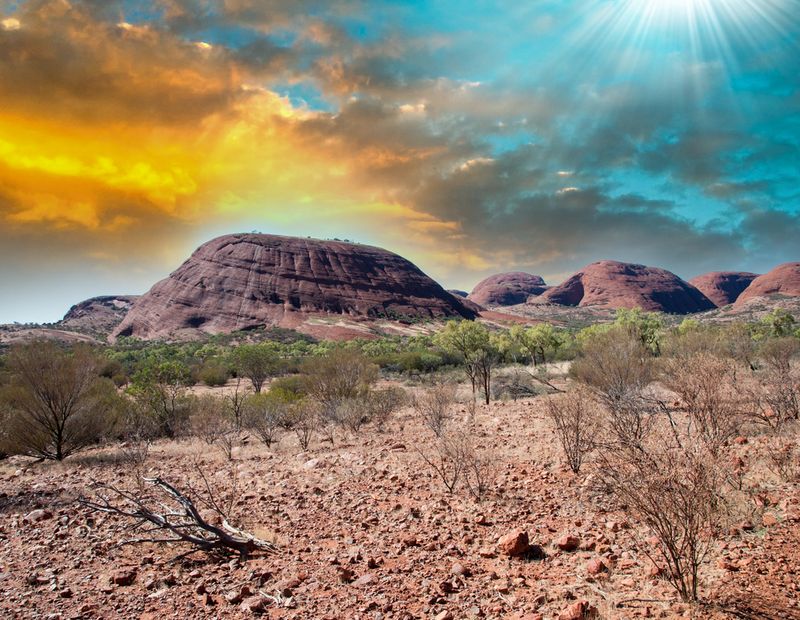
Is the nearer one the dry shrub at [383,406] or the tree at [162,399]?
the dry shrub at [383,406]

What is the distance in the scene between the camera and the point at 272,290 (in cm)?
9794

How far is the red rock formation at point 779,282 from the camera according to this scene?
145875 mm

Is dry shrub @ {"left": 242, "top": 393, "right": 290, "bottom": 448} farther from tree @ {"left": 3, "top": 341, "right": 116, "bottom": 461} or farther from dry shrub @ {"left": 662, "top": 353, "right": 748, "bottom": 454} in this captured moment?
dry shrub @ {"left": 662, "top": 353, "right": 748, "bottom": 454}

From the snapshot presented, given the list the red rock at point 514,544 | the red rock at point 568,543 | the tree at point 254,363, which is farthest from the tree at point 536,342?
the red rock at point 514,544

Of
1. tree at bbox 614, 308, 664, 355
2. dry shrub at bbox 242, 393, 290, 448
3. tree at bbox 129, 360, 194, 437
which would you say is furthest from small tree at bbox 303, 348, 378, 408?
tree at bbox 614, 308, 664, 355

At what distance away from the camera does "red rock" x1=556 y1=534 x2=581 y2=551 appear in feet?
16.1

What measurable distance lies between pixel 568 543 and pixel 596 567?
57 centimetres

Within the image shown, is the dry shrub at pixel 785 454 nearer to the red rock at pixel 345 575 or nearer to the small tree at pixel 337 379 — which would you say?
the red rock at pixel 345 575

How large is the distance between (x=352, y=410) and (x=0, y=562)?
10.6m

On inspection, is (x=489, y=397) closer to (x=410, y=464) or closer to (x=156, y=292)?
(x=410, y=464)

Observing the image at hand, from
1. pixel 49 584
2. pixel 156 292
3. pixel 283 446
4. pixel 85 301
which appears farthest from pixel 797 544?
pixel 85 301

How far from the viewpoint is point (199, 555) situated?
558cm

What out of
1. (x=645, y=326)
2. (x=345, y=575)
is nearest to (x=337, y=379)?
(x=345, y=575)

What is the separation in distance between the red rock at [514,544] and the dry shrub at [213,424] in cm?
983
